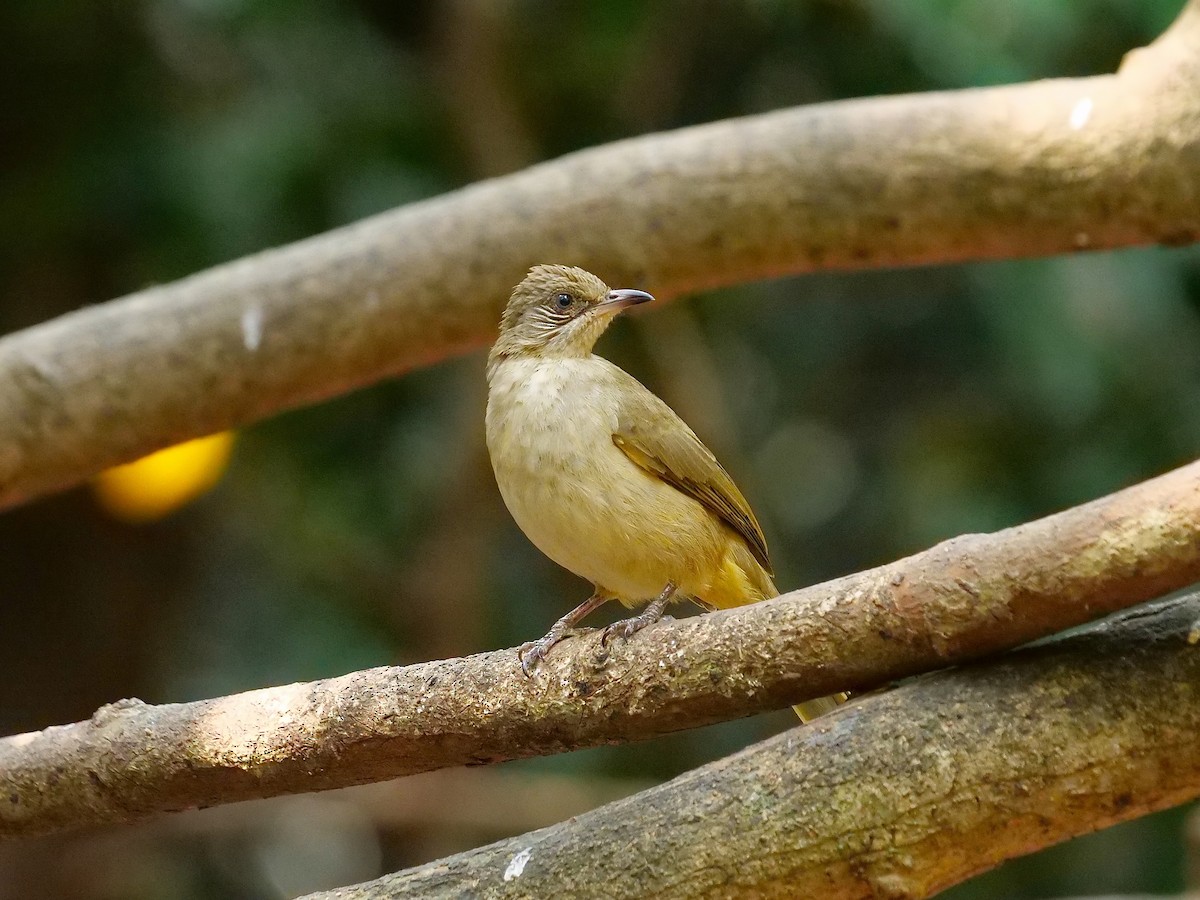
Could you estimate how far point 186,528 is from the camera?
711 cm

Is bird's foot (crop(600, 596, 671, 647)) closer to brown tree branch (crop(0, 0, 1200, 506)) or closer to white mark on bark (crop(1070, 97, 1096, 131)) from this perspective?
brown tree branch (crop(0, 0, 1200, 506))

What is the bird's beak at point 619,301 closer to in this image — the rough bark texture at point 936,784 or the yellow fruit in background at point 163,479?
the rough bark texture at point 936,784

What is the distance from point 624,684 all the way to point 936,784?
2.16 ft

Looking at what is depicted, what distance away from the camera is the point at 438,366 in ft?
24.5

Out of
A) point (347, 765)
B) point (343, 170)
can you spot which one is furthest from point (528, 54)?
point (347, 765)

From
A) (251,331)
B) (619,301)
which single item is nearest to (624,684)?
(619,301)

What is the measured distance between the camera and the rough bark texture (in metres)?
2.48

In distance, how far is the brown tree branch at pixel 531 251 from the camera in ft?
15.1

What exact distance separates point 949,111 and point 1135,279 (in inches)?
101

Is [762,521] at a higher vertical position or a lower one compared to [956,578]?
higher

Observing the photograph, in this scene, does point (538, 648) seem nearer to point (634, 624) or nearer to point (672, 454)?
point (634, 624)

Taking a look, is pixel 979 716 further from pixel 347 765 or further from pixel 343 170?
pixel 343 170

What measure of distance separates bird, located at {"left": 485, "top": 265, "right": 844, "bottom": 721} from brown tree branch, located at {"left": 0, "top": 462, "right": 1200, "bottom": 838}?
0.35 metres

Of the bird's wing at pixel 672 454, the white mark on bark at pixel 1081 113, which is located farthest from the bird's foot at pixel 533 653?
the white mark on bark at pixel 1081 113
